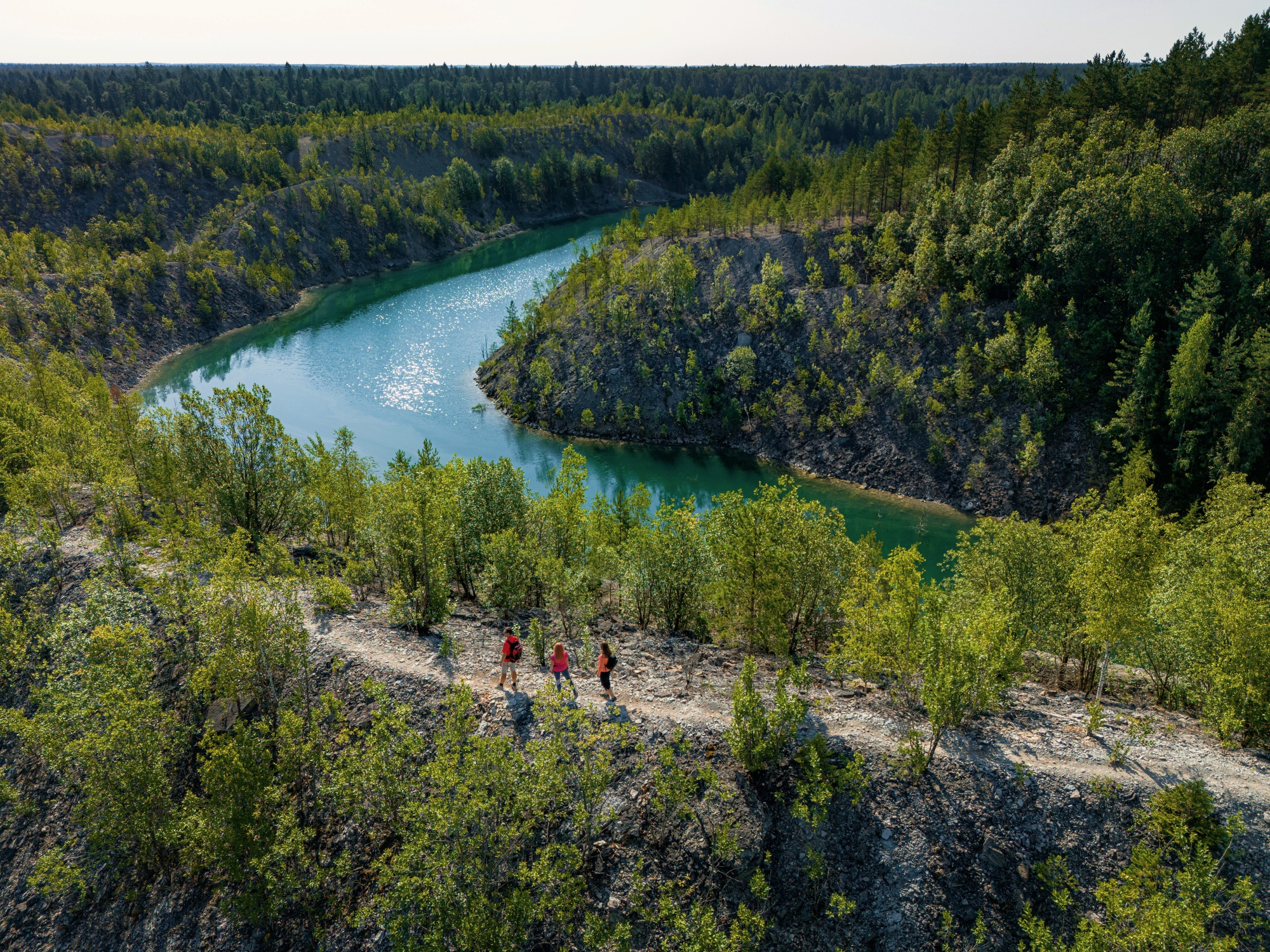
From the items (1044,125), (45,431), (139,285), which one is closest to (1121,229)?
(1044,125)

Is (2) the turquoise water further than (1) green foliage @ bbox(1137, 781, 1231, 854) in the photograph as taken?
Yes

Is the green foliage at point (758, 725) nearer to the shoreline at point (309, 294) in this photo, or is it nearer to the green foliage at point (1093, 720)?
the green foliage at point (1093, 720)

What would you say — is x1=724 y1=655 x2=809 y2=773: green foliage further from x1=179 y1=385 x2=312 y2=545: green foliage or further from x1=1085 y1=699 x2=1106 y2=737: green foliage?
x1=179 y1=385 x2=312 y2=545: green foliage

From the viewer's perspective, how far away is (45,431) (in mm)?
43594

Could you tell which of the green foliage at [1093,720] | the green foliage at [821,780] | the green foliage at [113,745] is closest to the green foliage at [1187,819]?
the green foliage at [1093,720]

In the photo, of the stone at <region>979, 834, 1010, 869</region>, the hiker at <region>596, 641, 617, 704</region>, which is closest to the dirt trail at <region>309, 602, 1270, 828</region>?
the hiker at <region>596, 641, 617, 704</region>

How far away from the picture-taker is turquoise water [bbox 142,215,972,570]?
72.1 meters

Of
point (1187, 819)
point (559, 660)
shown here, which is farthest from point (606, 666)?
point (1187, 819)

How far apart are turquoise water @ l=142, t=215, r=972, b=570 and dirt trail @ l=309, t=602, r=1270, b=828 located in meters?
34.0

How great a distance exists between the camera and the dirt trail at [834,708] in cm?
2389

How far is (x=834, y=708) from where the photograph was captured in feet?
88.6

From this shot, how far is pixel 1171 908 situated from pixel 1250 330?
5863 centimetres

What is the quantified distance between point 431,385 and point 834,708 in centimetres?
7959

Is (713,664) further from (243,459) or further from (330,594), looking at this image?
(243,459)
